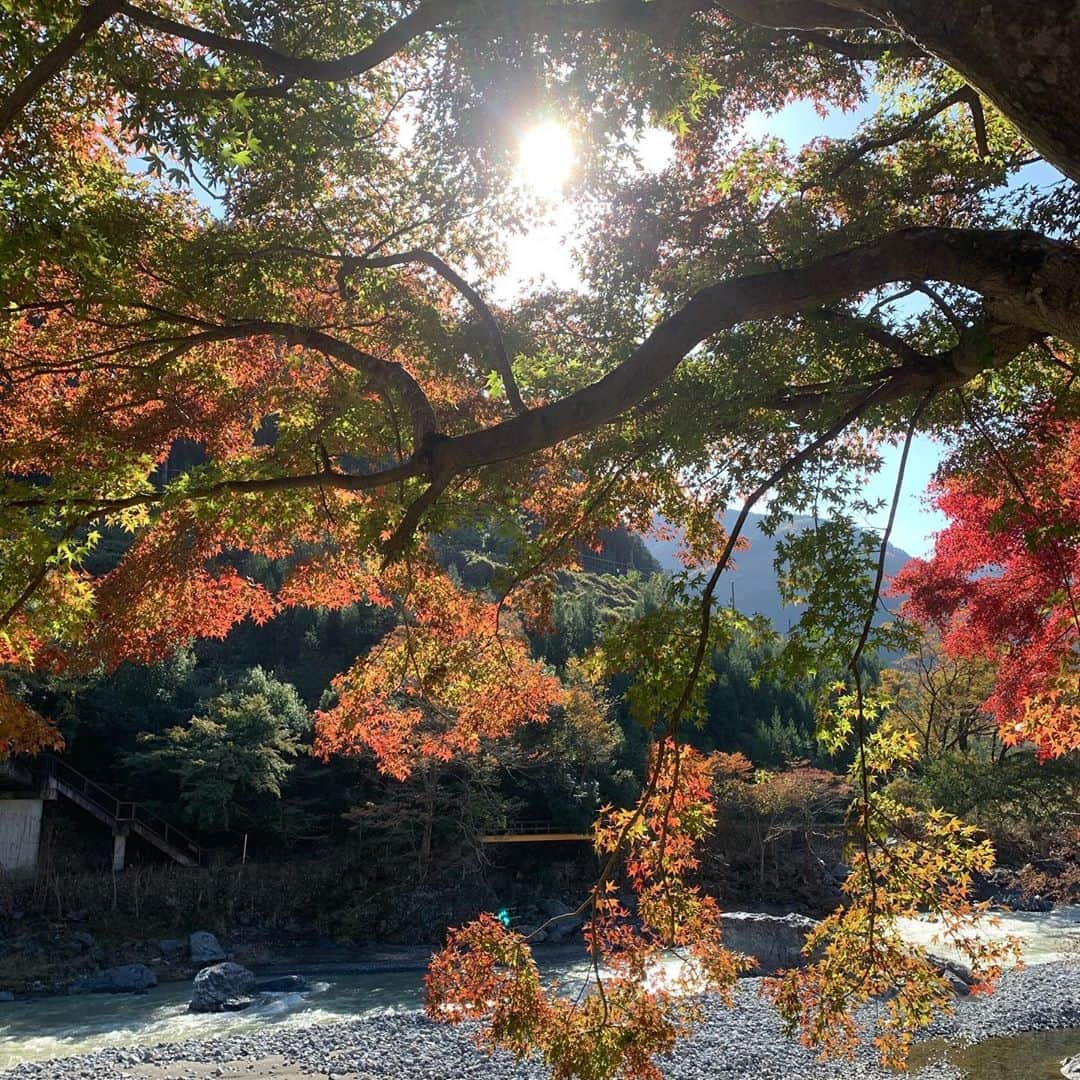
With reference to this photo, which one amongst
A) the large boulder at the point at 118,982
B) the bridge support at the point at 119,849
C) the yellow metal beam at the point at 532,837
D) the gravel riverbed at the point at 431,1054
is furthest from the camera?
the yellow metal beam at the point at 532,837

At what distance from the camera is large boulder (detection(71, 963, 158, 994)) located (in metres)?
13.5

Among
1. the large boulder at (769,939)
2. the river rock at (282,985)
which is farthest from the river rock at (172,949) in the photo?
the large boulder at (769,939)

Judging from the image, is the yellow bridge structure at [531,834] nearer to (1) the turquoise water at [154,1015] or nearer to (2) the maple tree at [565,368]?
(1) the turquoise water at [154,1015]

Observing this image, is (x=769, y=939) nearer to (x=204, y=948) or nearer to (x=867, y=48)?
(x=204, y=948)

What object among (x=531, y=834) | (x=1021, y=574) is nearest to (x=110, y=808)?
(x=531, y=834)

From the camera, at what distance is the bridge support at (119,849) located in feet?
59.3

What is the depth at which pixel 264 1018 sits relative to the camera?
38.6 ft

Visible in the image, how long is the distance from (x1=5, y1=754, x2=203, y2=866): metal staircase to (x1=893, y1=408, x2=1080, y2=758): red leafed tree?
16.5 m

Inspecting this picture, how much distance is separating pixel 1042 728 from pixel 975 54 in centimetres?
358

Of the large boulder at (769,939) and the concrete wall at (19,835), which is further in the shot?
the concrete wall at (19,835)

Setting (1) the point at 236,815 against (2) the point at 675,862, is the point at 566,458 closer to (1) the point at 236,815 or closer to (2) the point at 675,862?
(2) the point at 675,862

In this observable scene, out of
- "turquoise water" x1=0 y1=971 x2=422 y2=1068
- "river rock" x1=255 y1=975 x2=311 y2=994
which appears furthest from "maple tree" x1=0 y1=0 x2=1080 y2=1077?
"river rock" x1=255 y1=975 x2=311 y2=994

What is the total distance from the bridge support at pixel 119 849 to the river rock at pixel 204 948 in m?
3.31

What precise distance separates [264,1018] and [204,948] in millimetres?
4434
